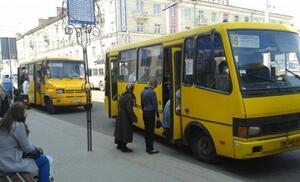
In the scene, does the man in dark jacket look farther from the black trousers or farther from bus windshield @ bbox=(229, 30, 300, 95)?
bus windshield @ bbox=(229, 30, 300, 95)

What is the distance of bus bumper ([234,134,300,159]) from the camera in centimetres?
626

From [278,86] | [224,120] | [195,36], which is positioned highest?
[195,36]

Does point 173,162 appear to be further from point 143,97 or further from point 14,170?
point 14,170

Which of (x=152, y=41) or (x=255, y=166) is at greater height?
(x=152, y=41)

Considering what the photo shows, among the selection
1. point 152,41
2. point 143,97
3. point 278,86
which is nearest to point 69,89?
point 152,41

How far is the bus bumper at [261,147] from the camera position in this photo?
6.26 m

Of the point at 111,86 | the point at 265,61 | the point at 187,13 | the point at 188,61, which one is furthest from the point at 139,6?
the point at 265,61

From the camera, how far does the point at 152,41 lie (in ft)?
32.0

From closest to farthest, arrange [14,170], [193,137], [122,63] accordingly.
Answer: [14,170]
[193,137]
[122,63]

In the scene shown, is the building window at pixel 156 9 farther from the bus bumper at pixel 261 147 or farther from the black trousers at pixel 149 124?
the bus bumper at pixel 261 147

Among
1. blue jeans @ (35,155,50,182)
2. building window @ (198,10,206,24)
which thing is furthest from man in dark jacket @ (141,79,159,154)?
building window @ (198,10,206,24)

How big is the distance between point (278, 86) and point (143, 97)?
9.25ft

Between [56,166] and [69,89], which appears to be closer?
[56,166]

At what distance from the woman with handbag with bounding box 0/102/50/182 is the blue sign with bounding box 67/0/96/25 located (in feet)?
13.1
